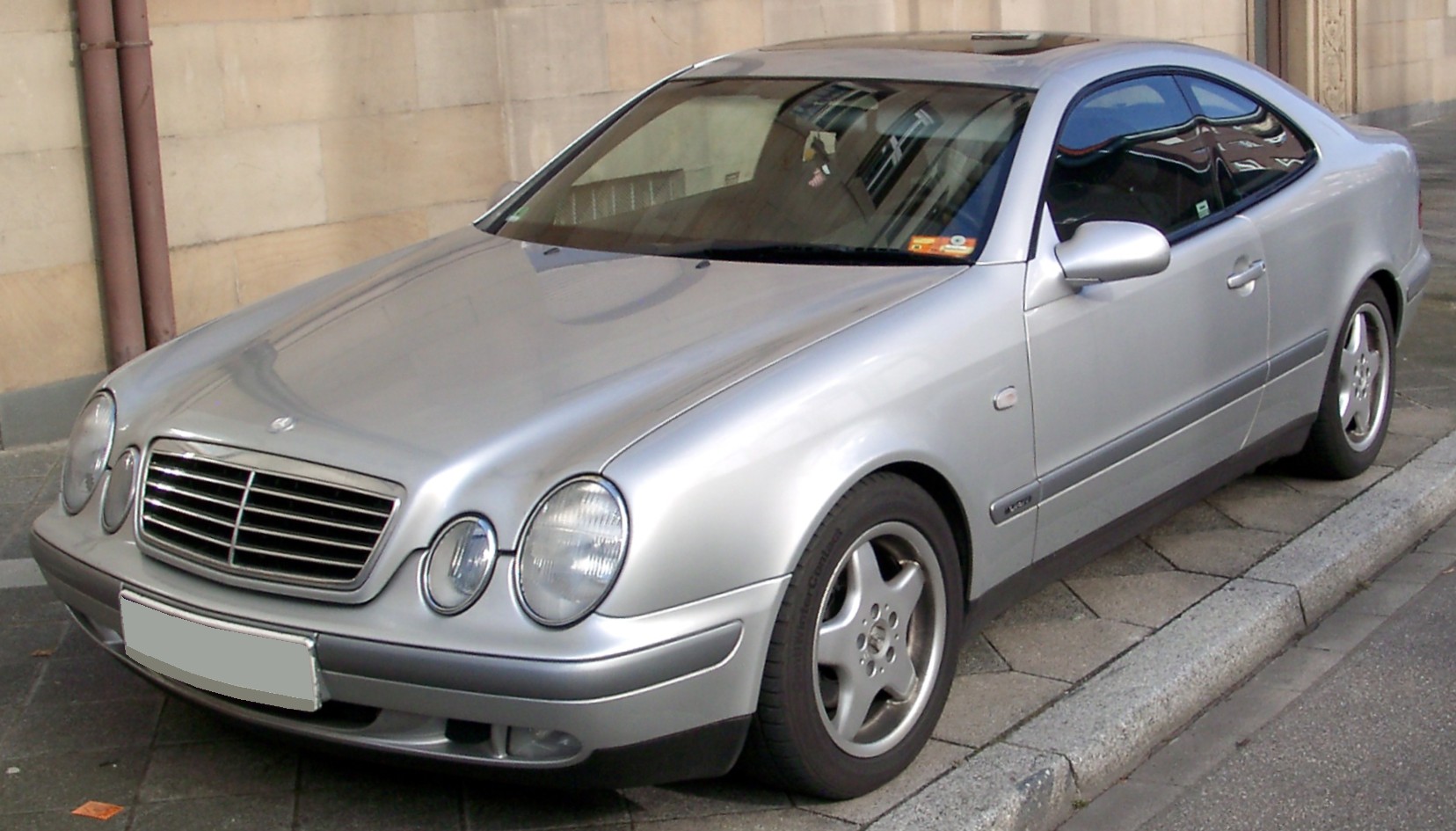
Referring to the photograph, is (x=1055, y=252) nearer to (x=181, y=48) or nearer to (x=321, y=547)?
(x=321, y=547)

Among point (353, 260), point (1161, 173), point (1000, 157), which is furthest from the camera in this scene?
point (353, 260)

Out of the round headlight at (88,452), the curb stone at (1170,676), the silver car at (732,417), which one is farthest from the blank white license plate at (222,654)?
the curb stone at (1170,676)

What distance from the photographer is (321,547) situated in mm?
3242

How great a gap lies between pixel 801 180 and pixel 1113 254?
0.83 meters

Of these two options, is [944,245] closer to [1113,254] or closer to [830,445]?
[1113,254]

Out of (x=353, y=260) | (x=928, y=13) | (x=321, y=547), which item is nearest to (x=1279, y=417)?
(x=321, y=547)

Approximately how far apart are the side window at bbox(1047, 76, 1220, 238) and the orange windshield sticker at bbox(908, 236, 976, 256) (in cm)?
28

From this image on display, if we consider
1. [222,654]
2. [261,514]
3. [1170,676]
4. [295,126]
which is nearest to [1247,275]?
[1170,676]

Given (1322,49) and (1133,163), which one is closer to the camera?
(1133,163)

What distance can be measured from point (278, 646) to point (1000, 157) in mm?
2103

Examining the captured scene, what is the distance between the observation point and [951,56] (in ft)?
15.4

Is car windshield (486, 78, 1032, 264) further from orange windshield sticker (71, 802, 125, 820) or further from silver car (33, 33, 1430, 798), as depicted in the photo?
orange windshield sticker (71, 802, 125, 820)

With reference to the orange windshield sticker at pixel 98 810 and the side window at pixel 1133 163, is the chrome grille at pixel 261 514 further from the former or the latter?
the side window at pixel 1133 163

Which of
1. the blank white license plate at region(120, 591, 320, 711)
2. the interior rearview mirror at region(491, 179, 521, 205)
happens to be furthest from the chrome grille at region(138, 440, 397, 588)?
the interior rearview mirror at region(491, 179, 521, 205)
